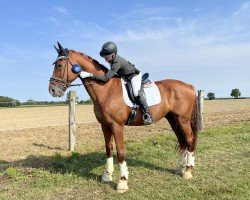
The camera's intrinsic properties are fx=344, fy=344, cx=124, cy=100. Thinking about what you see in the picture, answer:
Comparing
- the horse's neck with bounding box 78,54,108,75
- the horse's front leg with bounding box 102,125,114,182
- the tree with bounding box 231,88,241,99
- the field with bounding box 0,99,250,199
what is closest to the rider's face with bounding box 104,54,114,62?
the horse's neck with bounding box 78,54,108,75

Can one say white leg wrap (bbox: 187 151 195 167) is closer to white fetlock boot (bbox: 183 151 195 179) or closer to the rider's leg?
white fetlock boot (bbox: 183 151 195 179)

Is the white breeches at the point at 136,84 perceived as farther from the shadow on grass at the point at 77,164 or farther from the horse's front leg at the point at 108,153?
the shadow on grass at the point at 77,164

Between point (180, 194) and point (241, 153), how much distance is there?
149 inches

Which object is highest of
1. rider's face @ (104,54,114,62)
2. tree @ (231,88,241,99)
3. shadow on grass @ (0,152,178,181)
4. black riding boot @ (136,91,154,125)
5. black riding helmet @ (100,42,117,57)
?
tree @ (231,88,241,99)

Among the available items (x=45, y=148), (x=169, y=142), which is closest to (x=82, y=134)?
(x=45, y=148)

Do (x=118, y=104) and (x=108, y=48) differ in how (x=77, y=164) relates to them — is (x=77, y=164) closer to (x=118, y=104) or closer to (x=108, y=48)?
(x=118, y=104)

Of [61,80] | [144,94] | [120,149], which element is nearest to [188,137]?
[144,94]

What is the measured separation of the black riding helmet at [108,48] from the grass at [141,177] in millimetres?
2526

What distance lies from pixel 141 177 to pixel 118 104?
1737 millimetres

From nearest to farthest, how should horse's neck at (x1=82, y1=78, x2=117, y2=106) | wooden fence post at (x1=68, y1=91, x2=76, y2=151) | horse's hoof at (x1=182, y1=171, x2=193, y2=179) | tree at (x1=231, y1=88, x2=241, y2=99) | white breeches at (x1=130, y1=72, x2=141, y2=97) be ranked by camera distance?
horse's neck at (x1=82, y1=78, x2=117, y2=106) < white breeches at (x1=130, y1=72, x2=141, y2=97) < horse's hoof at (x1=182, y1=171, x2=193, y2=179) < wooden fence post at (x1=68, y1=91, x2=76, y2=151) < tree at (x1=231, y1=88, x2=241, y2=99)

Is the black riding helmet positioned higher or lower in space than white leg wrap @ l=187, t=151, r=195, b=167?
higher

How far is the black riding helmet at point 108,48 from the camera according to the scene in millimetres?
6320

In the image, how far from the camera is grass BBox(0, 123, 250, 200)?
6.07 m

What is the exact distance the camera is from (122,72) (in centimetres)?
666
